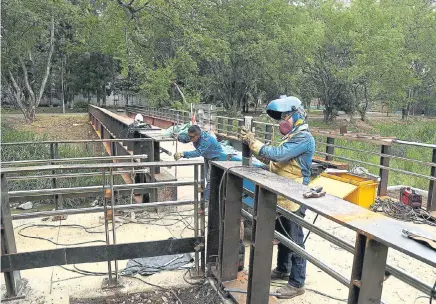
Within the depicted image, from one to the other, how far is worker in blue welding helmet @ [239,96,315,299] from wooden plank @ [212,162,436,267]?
1.27ft

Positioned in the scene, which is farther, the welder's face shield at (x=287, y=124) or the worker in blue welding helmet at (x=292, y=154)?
the welder's face shield at (x=287, y=124)

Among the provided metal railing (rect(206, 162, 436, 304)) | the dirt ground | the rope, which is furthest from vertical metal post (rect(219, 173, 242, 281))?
the rope

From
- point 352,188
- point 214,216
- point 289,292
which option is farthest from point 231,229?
point 352,188

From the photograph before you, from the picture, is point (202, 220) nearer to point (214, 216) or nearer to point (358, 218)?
point (214, 216)

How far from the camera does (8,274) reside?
3680 mm

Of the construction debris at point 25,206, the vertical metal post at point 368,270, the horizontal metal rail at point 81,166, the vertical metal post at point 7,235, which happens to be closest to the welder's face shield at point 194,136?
the horizontal metal rail at point 81,166

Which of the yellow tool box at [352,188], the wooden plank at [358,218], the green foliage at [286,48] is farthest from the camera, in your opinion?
the green foliage at [286,48]

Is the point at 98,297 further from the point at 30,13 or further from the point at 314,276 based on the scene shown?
the point at 30,13

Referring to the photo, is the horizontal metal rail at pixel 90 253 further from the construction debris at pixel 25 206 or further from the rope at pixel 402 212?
the construction debris at pixel 25 206

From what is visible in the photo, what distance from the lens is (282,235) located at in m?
3.23

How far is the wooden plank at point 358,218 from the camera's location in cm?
184

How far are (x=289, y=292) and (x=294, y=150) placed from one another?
53.8 inches

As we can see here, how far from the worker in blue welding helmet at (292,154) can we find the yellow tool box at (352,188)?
70.6 inches

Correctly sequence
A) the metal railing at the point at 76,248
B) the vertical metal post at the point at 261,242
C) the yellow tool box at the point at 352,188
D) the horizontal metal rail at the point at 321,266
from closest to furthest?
the horizontal metal rail at the point at 321,266
the vertical metal post at the point at 261,242
the metal railing at the point at 76,248
the yellow tool box at the point at 352,188
